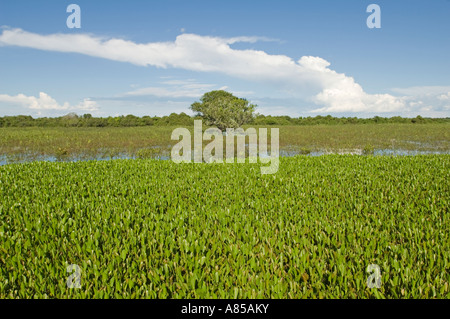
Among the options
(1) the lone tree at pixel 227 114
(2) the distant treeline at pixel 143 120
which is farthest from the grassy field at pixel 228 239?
(2) the distant treeline at pixel 143 120

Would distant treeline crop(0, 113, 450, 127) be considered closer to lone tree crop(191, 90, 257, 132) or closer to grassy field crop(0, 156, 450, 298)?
lone tree crop(191, 90, 257, 132)

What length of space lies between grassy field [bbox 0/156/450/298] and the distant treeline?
54545 millimetres

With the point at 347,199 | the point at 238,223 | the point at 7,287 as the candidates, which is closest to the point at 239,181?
the point at 347,199

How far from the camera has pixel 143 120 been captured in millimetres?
68125

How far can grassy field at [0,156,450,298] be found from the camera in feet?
10.2

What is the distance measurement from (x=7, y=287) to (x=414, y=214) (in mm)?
6466

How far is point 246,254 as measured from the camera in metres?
3.78

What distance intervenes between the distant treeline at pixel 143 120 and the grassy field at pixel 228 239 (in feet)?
179

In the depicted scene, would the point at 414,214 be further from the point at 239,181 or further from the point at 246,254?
the point at 239,181

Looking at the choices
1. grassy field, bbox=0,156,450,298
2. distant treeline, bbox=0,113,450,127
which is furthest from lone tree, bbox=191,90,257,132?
distant treeline, bbox=0,113,450,127

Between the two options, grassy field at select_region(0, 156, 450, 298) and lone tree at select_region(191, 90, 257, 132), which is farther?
lone tree at select_region(191, 90, 257, 132)

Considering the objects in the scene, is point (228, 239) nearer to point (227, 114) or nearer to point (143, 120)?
point (227, 114)

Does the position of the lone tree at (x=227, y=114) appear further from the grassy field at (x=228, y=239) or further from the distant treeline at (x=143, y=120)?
the distant treeline at (x=143, y=120)

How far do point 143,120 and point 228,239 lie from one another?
67.7 meters
